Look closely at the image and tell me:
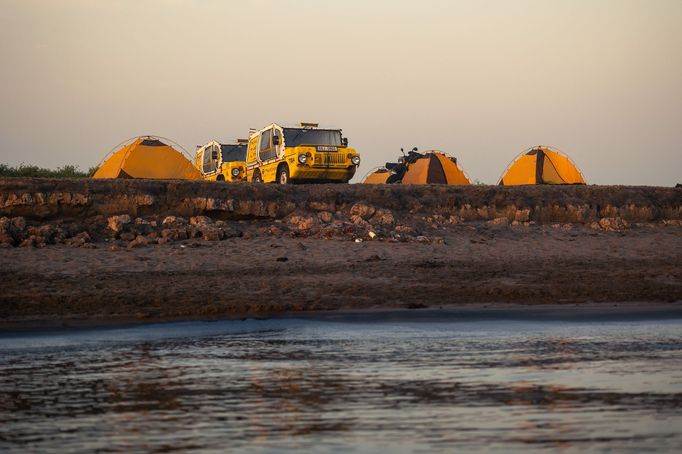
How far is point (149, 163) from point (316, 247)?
46.7 ft

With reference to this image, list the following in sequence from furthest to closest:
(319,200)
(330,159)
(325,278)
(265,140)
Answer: (265,140) < (330,159) < (319,200) < (325,278)

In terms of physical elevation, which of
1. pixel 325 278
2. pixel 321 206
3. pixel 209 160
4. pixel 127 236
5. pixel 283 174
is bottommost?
pixel 325 278

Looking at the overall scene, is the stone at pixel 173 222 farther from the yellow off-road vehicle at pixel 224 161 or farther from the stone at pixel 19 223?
the yellow off-road vehicle at pixel 224 161

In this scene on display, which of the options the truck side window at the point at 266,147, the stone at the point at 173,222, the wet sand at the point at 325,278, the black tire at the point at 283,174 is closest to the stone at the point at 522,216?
the wet sand at the point at 325,278

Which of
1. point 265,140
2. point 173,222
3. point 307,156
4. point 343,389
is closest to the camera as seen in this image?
point 343,389

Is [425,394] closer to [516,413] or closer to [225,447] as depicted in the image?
[516,413]

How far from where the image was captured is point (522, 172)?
36.0 m

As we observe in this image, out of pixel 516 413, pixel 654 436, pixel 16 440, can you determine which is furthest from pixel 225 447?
pixel 654 436

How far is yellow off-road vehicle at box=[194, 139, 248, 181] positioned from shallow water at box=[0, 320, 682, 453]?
21.7 metres

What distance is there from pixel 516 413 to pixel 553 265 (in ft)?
35.3

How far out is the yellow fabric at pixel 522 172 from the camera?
1401 inches

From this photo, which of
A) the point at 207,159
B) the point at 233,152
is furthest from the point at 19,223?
the point at 207,159

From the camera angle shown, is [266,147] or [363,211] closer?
[363,211]

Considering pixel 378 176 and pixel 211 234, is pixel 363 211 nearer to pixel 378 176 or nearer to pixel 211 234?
pixel 211 234
